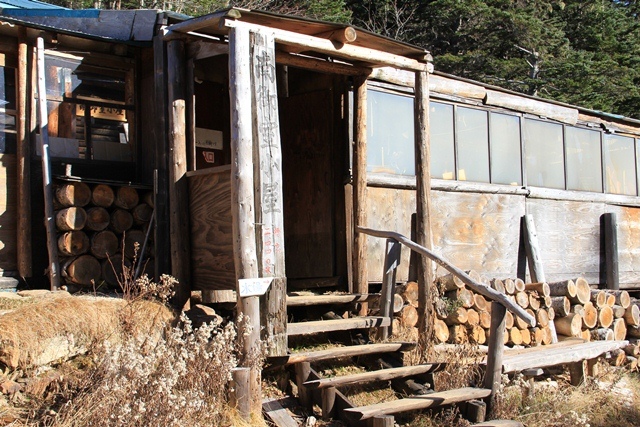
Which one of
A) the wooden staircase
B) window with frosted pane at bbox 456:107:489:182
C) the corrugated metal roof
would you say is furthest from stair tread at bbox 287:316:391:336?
the corrugated metal roof

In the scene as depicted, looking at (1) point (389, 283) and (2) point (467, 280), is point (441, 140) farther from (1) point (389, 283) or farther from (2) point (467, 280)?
(2) point (467, 280)

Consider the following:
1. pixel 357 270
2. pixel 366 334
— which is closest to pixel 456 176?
pixel 357 270

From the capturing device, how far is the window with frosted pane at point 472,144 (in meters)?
11.2

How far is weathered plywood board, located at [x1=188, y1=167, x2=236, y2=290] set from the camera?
7.47 m

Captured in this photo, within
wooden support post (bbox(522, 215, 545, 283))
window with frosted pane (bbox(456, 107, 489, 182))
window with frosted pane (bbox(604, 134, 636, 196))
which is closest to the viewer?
window with frosted pane (bbox(456, 107, 489, 182))

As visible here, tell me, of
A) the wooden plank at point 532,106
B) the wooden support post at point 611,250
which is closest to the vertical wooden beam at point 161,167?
the wooden plank at point 532,106

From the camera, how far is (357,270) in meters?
9.01

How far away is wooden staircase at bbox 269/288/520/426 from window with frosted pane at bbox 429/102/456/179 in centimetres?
320

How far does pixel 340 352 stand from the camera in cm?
731

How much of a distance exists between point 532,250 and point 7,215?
23.8 ft

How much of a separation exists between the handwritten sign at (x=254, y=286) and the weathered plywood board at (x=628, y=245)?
8.35 m

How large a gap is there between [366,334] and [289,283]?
1.78 m

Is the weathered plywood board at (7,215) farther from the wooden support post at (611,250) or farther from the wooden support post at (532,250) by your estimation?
the wooden support post at (611,250)

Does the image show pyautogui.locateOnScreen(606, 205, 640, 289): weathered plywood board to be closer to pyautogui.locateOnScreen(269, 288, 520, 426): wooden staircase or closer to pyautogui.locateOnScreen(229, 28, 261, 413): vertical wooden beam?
pyautogui.locateOnScreen(269, 288, 520, 426): wooden staircase
